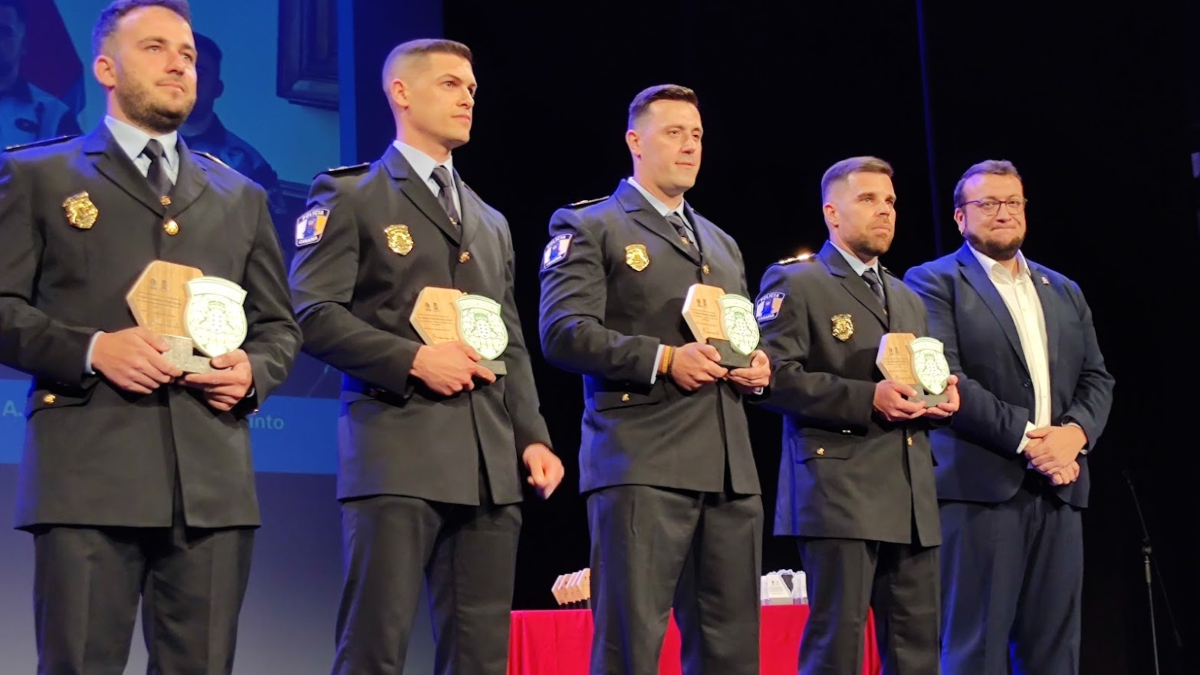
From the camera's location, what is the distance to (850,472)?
3.88m

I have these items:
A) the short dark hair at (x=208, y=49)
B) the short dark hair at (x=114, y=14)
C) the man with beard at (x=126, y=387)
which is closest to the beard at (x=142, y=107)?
the man with beard at (x=126, y=387)

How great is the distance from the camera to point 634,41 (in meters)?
6.54

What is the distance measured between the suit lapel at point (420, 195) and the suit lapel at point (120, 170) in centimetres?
69

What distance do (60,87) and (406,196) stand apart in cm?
219

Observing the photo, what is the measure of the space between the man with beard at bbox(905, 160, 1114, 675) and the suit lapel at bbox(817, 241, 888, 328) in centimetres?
40

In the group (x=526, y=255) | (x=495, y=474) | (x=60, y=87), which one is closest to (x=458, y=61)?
(x=495, y=474)

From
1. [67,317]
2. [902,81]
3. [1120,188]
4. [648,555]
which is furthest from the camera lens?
[902,81]

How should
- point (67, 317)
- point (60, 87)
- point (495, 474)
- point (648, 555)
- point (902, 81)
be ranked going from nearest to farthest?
point (67, 317), point (495, 474), point (648, 555), point (60, 87), point (902, 81)

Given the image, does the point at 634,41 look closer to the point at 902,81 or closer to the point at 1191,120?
the point at 902,81

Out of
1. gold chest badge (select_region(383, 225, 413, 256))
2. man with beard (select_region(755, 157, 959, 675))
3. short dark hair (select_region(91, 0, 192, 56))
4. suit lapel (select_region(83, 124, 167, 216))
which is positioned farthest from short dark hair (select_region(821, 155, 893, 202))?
suit lapel (select_region(83, 124, 167, 216))

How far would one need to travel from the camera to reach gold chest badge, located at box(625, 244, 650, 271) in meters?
3.62

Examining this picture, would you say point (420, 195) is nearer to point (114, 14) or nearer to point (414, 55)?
point (414, 55)

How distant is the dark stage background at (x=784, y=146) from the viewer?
519cm

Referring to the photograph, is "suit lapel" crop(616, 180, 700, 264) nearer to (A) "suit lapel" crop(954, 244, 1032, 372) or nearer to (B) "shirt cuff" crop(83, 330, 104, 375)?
(A) "suit lapel" crop(954, 244, 1032, 372)
